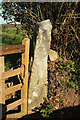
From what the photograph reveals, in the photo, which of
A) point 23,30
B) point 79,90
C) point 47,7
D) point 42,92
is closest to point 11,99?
point 42,92

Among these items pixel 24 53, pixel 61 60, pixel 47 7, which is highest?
pixel 47 7

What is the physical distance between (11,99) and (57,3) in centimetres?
307

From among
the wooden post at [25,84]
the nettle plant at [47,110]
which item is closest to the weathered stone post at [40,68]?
the wooden post at [25,84]

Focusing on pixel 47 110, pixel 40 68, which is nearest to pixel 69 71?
pixel 40 68

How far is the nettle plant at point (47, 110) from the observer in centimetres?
287

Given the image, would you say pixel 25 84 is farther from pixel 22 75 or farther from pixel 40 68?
pixel 40 68

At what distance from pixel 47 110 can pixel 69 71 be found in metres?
1.24

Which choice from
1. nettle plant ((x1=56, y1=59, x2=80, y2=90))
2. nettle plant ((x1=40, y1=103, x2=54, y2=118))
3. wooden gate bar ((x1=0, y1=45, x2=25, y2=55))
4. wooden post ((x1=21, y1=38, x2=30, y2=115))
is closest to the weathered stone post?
wooden post ((x1=21, y1=38, x2=30, y2=115))

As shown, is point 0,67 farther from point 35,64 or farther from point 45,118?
point 45,118

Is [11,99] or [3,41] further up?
[3,41]

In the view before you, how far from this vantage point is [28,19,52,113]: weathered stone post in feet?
9.39

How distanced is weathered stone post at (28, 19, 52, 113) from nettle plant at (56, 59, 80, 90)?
677 mm

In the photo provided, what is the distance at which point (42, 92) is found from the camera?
3078 millimetres

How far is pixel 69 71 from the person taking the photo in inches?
141
